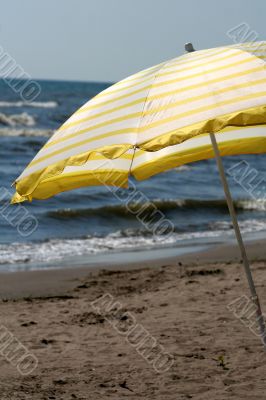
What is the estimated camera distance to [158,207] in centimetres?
1568

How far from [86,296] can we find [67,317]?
1.02 meters

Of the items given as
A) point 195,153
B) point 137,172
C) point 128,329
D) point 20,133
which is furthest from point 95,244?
point 20,133

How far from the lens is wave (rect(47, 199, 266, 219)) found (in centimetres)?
1452

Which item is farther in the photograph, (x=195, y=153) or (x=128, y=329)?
(x=128, y=329)

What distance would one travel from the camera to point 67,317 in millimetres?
7383

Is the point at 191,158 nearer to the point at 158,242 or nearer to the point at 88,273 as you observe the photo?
the point at 88,273

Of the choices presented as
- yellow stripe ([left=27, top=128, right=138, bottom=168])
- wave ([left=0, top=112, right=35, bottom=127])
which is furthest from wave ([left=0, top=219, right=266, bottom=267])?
wave ([left=0, top=112, right=35, bottom=127])

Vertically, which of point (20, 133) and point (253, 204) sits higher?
point (253, 204)

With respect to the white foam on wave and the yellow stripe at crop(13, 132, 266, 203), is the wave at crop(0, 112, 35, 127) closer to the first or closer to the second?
the white foam on wave

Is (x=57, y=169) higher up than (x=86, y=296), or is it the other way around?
(x=57, y=169)

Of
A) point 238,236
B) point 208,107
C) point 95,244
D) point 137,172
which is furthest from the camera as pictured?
point 95,244

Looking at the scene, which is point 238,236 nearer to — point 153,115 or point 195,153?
point 195,153

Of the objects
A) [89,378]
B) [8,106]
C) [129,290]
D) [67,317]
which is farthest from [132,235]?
[8,106]

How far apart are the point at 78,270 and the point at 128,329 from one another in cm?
318
